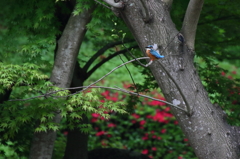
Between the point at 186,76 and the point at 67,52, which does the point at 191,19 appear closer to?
the point at 186,76

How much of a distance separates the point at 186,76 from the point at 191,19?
21.8 inches

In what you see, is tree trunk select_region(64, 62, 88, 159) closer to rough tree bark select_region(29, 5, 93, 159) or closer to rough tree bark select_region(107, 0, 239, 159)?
rough tree bark select_region(29, 5, 93, 159)

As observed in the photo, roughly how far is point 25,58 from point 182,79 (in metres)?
1.94

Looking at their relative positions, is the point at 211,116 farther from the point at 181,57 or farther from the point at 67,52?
the point at 67,52

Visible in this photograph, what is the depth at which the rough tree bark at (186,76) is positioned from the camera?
2.72 metres

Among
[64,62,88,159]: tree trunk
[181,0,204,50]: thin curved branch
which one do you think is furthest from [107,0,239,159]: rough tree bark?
[64,62,88,159]: tree trunk

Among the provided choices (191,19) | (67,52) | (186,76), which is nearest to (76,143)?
(67,52)

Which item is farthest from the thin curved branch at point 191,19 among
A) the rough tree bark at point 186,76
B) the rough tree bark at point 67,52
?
the rough tree bark at point 67,52

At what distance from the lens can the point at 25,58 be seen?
361 cm

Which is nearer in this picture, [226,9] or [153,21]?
[153,21]

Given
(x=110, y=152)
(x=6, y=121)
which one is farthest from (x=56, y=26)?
(x=110, y=152)

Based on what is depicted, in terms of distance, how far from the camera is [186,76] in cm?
279

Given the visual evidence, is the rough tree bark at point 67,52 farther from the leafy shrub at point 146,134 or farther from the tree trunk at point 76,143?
the leafy shrub at point 146,134

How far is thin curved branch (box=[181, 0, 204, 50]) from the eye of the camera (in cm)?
278
